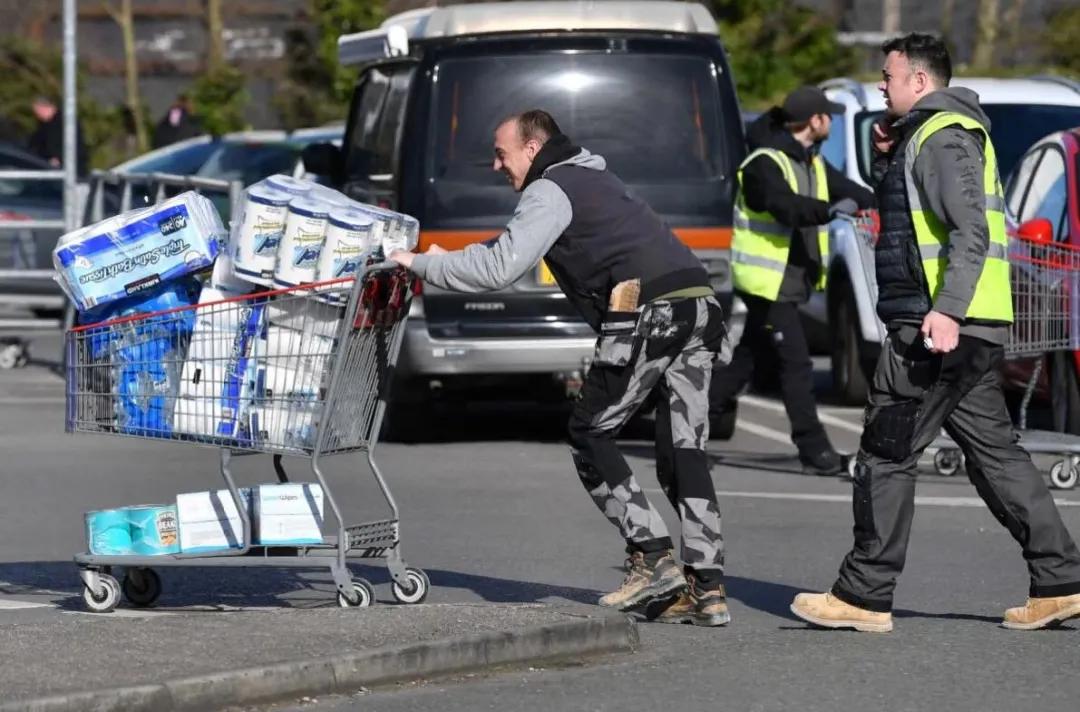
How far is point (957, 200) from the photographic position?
6559 mm

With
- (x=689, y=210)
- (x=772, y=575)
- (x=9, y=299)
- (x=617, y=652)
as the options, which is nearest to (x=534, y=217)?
(x=617, y=652)

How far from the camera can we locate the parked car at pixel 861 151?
13602 mm

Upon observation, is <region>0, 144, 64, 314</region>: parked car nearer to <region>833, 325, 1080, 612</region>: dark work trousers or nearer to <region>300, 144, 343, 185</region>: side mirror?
<region>300, 144, 343, 185</region>: side mirror

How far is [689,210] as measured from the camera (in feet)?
39.1

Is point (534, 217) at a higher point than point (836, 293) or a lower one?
higher

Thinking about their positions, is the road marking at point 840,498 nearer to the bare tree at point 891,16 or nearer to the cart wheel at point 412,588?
the cart wheel at point 412,588

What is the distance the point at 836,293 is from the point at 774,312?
9.70 feet

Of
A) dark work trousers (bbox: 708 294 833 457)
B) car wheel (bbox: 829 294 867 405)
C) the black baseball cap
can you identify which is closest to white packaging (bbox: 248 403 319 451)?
dark work trousers (bbox: 708 294 833 457)

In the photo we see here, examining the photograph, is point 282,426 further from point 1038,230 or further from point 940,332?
point 1038,230

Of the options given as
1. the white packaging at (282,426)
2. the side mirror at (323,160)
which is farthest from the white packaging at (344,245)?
the side mirror at (323,160)

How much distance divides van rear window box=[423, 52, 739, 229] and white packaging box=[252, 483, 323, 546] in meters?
4.46

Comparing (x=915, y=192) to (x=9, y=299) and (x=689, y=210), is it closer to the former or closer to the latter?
(x=689, y=210)

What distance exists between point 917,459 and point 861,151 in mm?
7617

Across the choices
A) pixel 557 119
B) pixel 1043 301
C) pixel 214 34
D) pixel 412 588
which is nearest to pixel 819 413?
pixel 557 119
